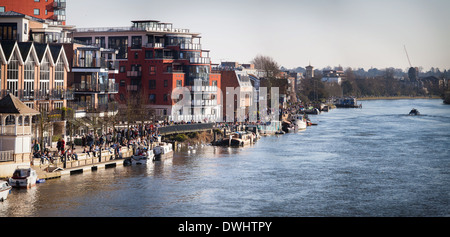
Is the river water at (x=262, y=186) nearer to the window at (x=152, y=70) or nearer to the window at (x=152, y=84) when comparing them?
the window at (x=152, y=84)

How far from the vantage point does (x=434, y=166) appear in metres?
62.2

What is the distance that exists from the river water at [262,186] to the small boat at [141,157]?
92 cm

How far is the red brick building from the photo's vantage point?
93.8 metres

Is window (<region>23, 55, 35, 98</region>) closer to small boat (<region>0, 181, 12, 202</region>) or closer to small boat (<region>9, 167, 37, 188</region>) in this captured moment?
small boat (<region>9, 167, 37, 188</region>)

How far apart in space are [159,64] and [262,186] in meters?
43.7

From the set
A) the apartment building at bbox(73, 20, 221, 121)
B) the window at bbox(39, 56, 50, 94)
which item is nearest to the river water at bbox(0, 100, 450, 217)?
the window at bbox(39, 56, 50, 94)

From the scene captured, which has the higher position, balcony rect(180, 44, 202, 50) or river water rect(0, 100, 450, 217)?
balcony rect(180, 44, 202, 50)

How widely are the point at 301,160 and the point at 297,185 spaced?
1540 centimetres

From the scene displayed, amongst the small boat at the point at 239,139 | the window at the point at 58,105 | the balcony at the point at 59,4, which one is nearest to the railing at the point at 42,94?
the window at the point at 58,105

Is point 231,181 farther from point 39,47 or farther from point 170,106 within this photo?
point 170,106

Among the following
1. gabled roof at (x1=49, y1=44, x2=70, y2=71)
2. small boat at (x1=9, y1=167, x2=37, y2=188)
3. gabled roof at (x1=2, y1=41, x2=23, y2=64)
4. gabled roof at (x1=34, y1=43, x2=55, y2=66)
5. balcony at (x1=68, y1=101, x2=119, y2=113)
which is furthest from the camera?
balcony at (x1=68, y1=101, x2=119, y2=113)

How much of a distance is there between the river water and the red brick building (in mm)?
34537

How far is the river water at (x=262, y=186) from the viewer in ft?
139
